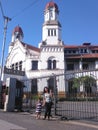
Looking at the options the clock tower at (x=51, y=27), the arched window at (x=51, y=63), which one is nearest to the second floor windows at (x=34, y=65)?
the arched window at (x=51, y=63)

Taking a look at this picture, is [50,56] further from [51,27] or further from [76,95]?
[76,95]

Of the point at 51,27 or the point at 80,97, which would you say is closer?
the point at 80,97

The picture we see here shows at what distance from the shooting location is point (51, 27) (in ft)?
195

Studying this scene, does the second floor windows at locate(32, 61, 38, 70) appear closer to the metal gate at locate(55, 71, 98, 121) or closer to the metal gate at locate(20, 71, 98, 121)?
the metal gate at locate(20, 71, 98, 121)

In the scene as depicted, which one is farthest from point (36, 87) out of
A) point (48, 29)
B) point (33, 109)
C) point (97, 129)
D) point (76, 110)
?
point (48, 29)

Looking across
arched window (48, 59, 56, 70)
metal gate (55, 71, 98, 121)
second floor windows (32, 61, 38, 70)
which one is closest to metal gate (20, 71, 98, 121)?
metal gate (55, 71, 98, 121)

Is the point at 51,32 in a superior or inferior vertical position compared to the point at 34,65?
superior

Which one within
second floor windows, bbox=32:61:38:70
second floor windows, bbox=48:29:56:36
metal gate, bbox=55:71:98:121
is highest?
second floor windows, bbox=48:29:56:36

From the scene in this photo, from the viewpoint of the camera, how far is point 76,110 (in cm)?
1249

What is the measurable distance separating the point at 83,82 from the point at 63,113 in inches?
91.7

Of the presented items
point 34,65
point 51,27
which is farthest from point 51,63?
point 51,27

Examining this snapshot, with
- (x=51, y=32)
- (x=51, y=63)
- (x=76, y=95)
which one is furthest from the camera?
(x=51, y=32)

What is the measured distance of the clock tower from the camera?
58037 millimetres

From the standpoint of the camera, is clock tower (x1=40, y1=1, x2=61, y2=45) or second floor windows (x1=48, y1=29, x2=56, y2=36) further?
second floor windows (x1=48, y1=29, x2=56, y2=36)
